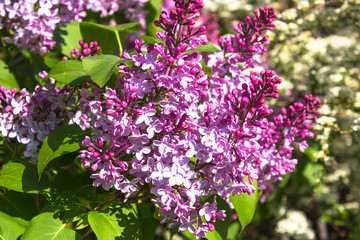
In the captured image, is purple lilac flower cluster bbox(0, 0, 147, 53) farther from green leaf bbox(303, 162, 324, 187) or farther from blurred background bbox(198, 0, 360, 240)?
green leaf bbox(303, 162, 324, 187)

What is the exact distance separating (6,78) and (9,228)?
720mm

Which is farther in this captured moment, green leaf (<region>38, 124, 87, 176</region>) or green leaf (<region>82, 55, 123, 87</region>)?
green leaf (<region>38, 124, 87, 176</region>)

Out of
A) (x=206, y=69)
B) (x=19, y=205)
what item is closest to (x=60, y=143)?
(x=19, y=205)

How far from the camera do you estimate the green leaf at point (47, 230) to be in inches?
44.5

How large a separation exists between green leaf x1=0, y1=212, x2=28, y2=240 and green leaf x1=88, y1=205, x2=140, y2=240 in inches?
8.9

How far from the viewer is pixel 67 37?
5.81 ft

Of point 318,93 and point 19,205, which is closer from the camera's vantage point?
point 19,205

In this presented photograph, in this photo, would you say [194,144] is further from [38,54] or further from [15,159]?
[38,54]

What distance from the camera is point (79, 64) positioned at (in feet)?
4.32

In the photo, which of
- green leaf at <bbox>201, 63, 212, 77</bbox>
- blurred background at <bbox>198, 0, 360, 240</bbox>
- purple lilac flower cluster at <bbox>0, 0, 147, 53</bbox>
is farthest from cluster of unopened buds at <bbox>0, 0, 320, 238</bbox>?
blurred background at <bbox>198, 0, 360, 240</bbox>

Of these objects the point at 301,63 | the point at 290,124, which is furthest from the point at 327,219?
the point at 290,124

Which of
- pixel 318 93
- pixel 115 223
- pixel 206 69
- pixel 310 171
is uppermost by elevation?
pixel 206 69

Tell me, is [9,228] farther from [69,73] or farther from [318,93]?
[318,93]

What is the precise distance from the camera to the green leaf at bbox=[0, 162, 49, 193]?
123cm
